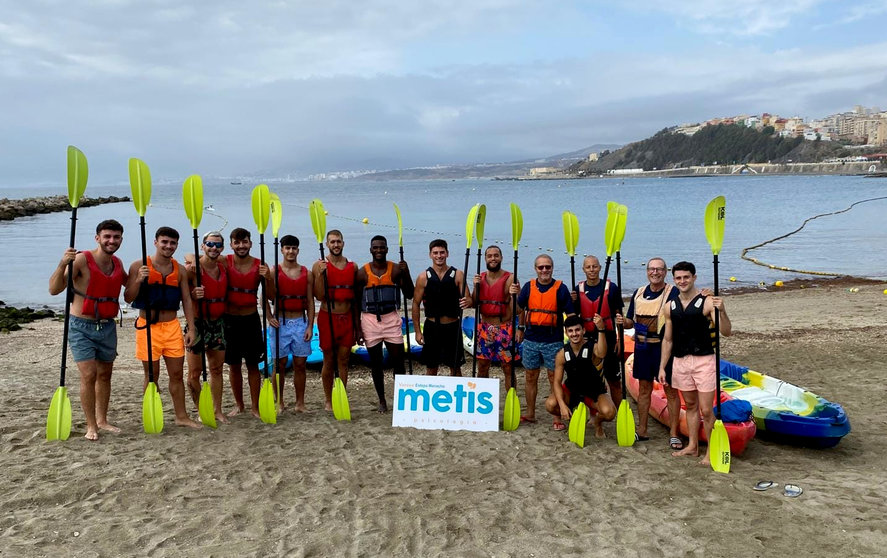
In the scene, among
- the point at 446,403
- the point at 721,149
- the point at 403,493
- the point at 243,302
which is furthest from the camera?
the point at 721,149

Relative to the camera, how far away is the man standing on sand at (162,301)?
5.11 m

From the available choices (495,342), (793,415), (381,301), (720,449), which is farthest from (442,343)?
(793,415)

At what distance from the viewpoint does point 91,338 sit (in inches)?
193

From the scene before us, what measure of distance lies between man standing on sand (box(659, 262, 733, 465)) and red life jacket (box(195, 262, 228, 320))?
379cm

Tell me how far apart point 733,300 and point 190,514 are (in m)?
15.0

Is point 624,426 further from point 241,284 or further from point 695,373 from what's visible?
point 241,284

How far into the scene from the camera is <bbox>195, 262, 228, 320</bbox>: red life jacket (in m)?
5.47

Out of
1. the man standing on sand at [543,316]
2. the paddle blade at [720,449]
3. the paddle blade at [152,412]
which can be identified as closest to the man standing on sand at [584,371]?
the man standing on sand at [543,316]

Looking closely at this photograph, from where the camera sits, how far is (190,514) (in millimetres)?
4035

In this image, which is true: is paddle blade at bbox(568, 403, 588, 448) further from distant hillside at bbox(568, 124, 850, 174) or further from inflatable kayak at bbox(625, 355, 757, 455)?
distant hillside at bbox(568, 124, 850, 174)

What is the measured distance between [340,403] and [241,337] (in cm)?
113

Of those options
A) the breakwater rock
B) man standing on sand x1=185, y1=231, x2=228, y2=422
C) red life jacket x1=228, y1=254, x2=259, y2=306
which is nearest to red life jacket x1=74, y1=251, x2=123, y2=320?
man standing on sand x1=185, y1=231, x2=228, y2=422

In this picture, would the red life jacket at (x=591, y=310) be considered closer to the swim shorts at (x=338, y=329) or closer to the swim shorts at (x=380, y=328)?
the swim shorts at (x=380, y=328)

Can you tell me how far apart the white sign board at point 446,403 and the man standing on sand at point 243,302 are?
4.54 ft
